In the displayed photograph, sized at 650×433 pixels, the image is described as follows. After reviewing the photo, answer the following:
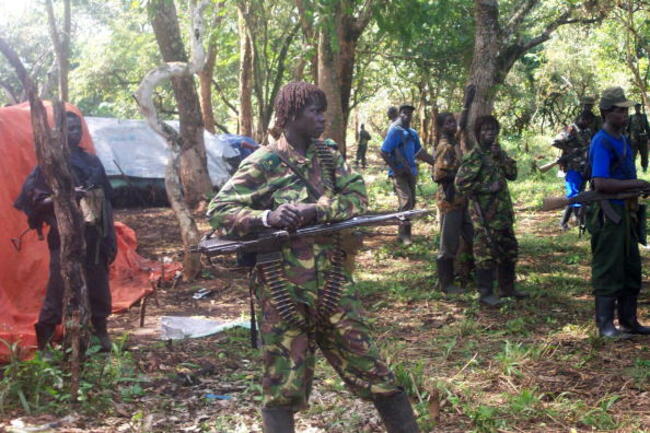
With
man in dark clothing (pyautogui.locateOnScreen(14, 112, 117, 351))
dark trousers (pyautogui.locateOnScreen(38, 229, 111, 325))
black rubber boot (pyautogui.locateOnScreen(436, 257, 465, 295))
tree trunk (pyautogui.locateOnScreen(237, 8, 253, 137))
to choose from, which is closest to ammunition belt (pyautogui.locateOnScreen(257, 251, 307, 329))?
man in dark clothing (pyautogui.locateOnScreen(14, 112, 117, 351))

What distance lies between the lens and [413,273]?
8547 millimetres

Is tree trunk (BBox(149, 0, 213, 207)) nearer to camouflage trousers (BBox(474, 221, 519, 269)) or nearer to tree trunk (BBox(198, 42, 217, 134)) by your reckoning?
camouflage trousers (BBox(474, 221, 519, 269))

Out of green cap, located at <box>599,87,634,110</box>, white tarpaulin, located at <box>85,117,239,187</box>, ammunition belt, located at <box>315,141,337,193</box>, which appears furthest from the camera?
white tarpaulin, located at <box>85,117,239,187</box>

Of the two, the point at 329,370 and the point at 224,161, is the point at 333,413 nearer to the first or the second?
the point at 329,370

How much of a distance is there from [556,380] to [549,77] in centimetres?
2954

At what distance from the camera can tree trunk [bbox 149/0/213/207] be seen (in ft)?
34.9

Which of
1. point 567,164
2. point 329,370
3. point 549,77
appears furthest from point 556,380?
point 549,77

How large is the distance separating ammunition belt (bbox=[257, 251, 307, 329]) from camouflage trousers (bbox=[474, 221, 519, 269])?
385cm

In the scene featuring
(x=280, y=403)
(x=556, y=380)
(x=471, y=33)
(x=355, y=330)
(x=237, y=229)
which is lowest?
(x=556, y=380)

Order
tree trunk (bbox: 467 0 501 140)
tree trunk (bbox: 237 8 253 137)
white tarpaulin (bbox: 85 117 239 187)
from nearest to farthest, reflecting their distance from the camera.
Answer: tree trunk (bbox: 467 0 501 140) < white tarpaulin (bbox: 85 117 239 187) < tree trunk (bbox: 237 8 253 137)

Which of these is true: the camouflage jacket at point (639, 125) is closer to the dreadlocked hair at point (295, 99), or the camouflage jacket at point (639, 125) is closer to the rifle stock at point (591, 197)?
Result: the rifle stock at point (591, 197)

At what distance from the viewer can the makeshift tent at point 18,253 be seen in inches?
240

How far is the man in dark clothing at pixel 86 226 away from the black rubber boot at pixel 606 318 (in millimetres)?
3504

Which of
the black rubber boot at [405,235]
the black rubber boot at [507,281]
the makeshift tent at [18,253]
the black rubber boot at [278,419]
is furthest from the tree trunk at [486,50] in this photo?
the black rubber boot at [278,419]
